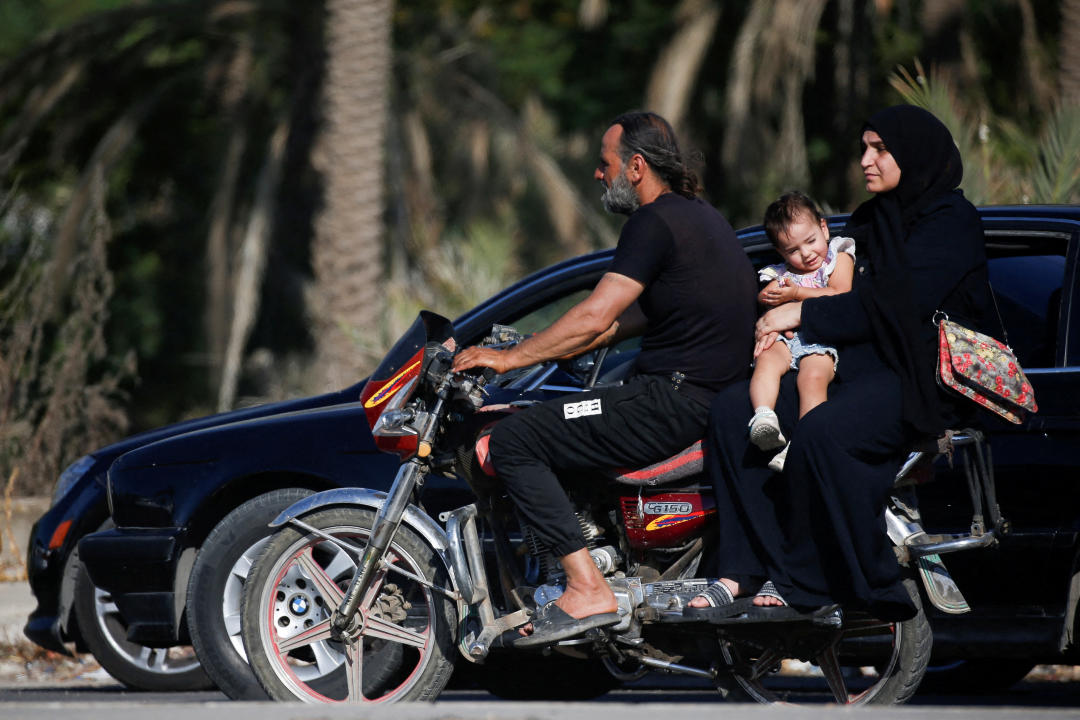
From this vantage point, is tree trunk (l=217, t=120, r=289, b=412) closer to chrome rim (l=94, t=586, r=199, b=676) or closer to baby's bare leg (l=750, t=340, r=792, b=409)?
chrome rim (l=94, t=586, r=199, b=676)

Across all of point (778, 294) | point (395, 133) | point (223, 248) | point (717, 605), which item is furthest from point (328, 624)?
point (395, 133)

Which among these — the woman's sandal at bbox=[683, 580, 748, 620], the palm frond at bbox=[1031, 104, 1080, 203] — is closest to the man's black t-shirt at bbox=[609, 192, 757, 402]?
the woman's sandal at bbox=[683, 580, 748, 620]

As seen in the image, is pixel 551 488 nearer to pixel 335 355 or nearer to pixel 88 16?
pixel 335 355

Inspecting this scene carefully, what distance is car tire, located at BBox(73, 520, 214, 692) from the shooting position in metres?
6.79

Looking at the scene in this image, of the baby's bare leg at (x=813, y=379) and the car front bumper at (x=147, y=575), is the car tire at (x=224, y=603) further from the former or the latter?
the baby's bare leg at (x=813, y=379)

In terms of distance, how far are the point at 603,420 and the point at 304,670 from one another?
4.82 feet

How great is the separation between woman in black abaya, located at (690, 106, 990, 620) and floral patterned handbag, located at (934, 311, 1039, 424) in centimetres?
7

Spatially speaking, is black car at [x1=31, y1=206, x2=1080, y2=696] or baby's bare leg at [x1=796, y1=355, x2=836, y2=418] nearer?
baby's bare leg at [x1=796, y1=355, x2=836, y2=418]

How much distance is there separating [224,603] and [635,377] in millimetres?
1735

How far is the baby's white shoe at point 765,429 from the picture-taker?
14.9ft

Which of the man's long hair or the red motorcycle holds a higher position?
the man's long hair

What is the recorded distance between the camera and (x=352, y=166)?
1424 cm

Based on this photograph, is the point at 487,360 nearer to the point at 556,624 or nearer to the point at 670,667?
the point at 556,624

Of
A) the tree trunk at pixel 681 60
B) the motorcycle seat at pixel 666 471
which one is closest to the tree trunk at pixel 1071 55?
the tree trunk at pixel 681 60
